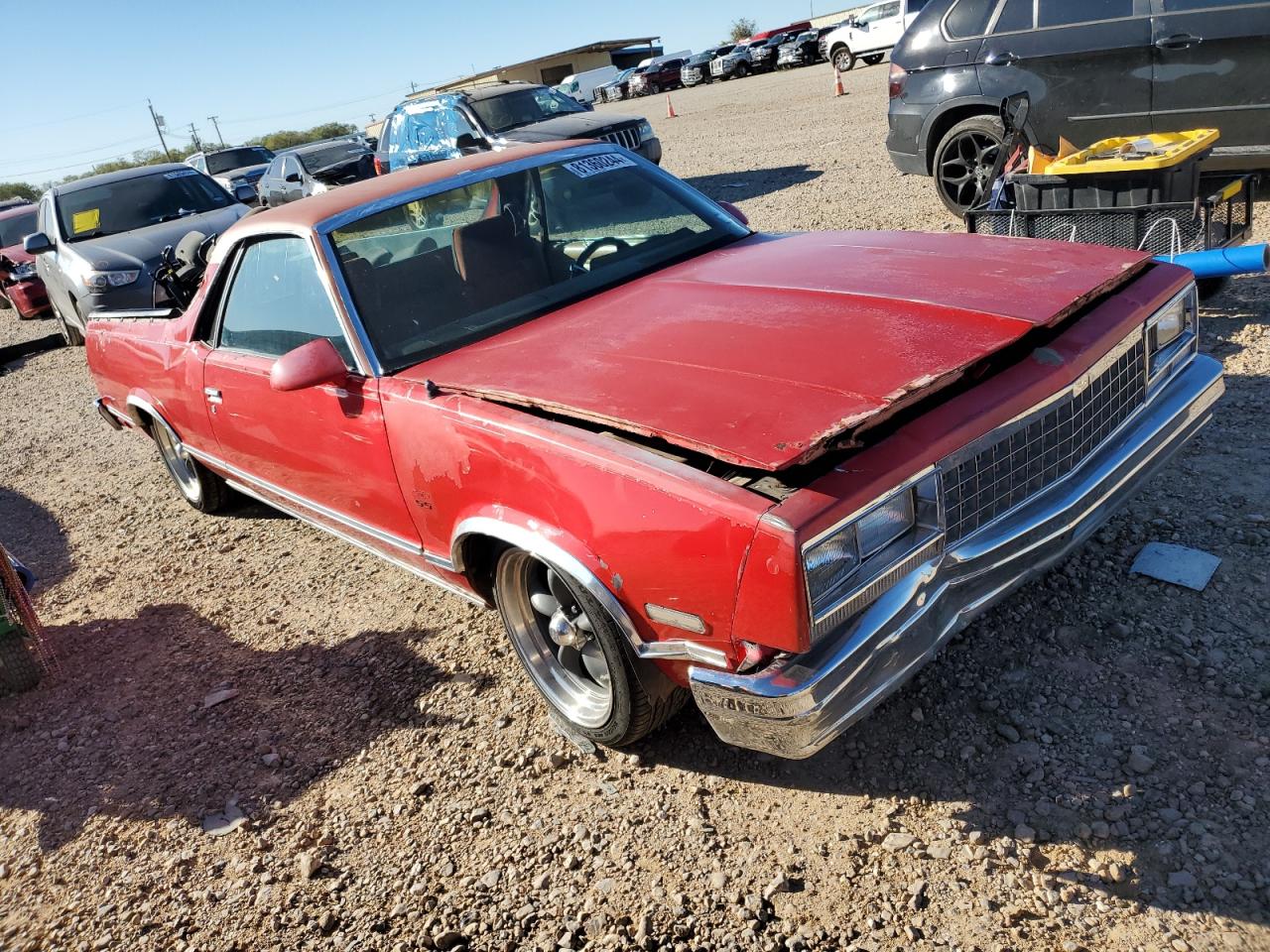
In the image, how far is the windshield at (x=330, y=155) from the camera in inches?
563

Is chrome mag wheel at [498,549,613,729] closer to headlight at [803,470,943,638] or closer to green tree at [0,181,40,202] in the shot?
headlight at [803,470,943,638]

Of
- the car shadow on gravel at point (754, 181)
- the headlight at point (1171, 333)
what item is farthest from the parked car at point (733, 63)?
the headlight at point (1171, 333)

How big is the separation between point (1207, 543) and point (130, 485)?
5.98 metres

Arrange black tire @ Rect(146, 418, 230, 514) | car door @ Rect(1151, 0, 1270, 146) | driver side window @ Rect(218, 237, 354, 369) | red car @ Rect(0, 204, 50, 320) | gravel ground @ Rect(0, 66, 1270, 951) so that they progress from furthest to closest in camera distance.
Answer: red car @ Rect(0, 204, 50, 320) < car door @ Rect(1151, 0, 1270, 146) < black tire @ Rect(146, 418, 230, 514) < driver side window @ Rect(218, 237, 354, 369) < gravel ground @ Rect(0, 66, 1270, 951)

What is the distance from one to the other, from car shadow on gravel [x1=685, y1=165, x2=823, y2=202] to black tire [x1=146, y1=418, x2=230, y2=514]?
24.0 ft

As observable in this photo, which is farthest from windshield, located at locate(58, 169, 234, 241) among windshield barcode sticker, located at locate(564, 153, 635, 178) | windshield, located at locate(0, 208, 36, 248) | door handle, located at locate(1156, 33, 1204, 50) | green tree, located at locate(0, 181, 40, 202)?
green tree, located at locate(0, 181, 40, 202)

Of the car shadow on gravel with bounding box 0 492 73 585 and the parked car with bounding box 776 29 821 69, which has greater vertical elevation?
the parked car with bounding box 776 29 821 69

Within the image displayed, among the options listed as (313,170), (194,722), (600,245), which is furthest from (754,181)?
(194,722)

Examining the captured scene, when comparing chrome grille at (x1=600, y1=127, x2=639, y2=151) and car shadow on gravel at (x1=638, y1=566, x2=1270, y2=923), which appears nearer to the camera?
car shadow on gravel at (x1=638, y1=566, x2=1270, y2=923)

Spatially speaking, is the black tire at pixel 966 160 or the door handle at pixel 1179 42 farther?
the black tire at pixel 966 160

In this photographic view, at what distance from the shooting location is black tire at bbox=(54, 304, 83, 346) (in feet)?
35.6

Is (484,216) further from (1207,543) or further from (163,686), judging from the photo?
(1207,543)

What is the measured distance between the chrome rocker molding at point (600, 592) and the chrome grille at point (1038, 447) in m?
0.68

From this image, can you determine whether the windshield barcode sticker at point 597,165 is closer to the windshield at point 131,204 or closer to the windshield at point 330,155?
the windshield at point 131,204
